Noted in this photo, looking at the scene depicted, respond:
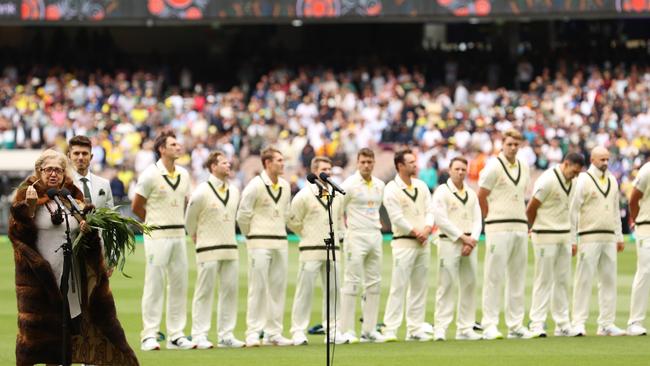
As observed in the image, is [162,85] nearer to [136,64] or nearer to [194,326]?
[136,64]

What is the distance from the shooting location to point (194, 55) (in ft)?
150

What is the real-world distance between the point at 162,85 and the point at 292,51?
4427 millimetres

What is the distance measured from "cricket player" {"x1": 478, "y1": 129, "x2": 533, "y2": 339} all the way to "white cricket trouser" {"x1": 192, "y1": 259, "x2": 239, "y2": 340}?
2.96m

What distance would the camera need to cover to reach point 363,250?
16109mm

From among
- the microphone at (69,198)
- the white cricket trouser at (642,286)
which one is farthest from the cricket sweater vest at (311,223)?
the microphone at (69,198)

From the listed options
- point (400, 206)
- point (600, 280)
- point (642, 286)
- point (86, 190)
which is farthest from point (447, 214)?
point (86, 190)

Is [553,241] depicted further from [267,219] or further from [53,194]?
[53,194]

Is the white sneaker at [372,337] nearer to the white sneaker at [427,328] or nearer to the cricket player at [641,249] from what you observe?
the white sneaker at [427,328]

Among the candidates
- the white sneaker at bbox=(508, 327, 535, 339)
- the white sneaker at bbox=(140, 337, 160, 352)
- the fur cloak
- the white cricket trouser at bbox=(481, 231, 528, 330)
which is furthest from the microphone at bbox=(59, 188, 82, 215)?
the white sneaker at bbox=(508, 327, 535, 339)

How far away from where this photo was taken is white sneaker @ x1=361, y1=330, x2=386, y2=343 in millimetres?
16016

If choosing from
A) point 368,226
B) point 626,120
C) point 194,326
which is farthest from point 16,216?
point 626,120

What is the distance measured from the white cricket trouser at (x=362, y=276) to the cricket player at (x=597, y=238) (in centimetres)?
238

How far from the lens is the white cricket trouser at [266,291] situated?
15.8 metres

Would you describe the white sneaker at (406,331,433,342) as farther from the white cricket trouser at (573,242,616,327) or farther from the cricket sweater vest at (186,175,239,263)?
the cricket sweater vest at (186,175,239,263)
